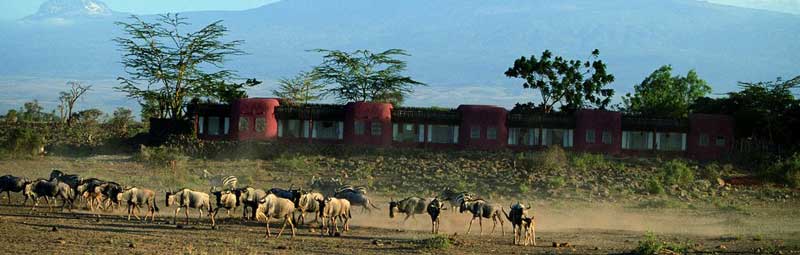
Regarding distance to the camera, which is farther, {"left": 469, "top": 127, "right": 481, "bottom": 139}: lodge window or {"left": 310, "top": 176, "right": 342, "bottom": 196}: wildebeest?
{"left": 469, "top": 127, "right": 481, "bottom": 139}: lodge window

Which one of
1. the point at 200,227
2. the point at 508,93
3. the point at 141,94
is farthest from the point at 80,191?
the point at 508,93

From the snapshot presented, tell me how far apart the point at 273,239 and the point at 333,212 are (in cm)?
209

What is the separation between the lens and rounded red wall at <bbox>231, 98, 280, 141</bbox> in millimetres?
49844

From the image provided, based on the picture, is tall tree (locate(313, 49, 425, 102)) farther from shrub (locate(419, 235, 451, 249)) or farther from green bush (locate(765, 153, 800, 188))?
shrub (locate(419, 235, 451, 249))

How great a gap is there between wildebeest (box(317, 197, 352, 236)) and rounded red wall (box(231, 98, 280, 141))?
73.5 feet

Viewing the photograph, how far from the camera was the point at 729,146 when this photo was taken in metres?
49.7

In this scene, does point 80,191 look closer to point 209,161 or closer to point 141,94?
point 209,161

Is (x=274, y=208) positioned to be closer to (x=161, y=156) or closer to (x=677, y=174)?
(x=161, y=156)

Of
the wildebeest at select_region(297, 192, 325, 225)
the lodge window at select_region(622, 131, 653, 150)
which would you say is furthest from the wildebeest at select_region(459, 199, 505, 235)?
the lodge window at select_region(622, 131, 653, 150)

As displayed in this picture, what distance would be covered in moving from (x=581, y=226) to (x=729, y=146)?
21478 millimetres

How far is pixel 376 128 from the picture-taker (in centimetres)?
4956

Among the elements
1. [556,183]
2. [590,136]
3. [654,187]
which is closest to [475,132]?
[590,136]

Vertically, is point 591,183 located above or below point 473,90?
below

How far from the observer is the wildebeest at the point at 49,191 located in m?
30.6
